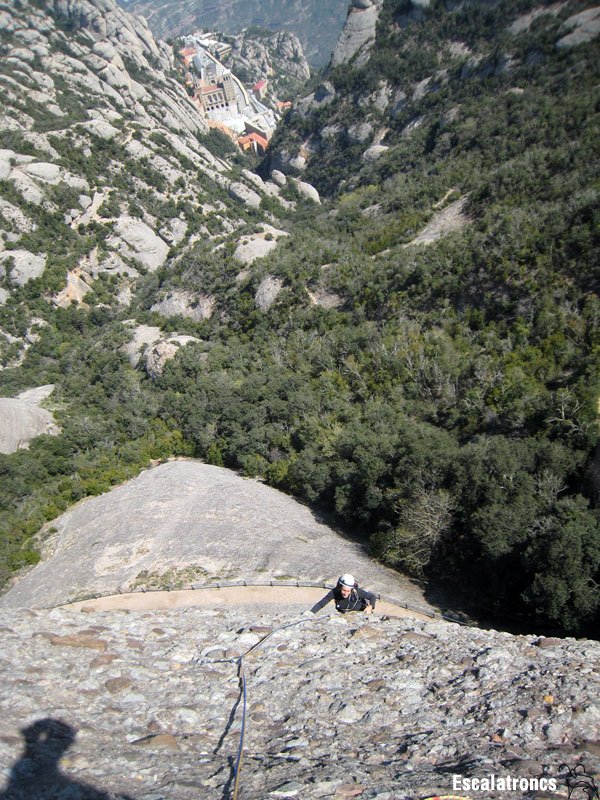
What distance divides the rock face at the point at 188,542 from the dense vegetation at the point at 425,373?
5.73 ft

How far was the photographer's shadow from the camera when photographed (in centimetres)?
→ 500

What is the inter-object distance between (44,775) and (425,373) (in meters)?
24.8

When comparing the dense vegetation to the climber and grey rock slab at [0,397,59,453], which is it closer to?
grey rock slab at [0,397,59,453]

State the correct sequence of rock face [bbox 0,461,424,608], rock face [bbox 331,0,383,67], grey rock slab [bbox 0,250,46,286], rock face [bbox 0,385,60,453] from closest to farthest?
rock face [bbox 0,461,424,608]
rock face [bbox 0,385,60,453]
grey rock slab [bbox 0,250,46,286]
rock face [bbox 331,0,383,67]

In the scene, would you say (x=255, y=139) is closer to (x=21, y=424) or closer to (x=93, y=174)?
(x=93, y=174)

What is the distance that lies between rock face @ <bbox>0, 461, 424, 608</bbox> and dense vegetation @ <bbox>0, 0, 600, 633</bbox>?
1.75 meters

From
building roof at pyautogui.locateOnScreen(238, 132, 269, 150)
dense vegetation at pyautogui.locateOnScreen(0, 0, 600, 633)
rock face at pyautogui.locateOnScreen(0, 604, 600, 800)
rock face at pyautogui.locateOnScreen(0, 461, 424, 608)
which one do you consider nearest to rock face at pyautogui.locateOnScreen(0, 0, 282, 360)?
dense vegetation at pyautogui.locateOnScreen(0, 0, 600, 633)

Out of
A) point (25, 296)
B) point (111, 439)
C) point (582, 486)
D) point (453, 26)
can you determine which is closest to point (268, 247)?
point (111, 439)

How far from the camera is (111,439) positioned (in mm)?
34469

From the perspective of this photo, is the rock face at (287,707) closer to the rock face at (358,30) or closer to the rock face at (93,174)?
the rock face at (93,174)

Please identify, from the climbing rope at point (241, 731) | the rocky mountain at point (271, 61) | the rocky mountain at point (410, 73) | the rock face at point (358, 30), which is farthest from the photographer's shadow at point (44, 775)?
the rocky mountain at point (271, 61)

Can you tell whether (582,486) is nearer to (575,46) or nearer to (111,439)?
(111,439)

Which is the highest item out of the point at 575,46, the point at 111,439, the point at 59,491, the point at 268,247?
the point at 575,46

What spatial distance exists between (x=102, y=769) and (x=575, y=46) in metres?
75.0
